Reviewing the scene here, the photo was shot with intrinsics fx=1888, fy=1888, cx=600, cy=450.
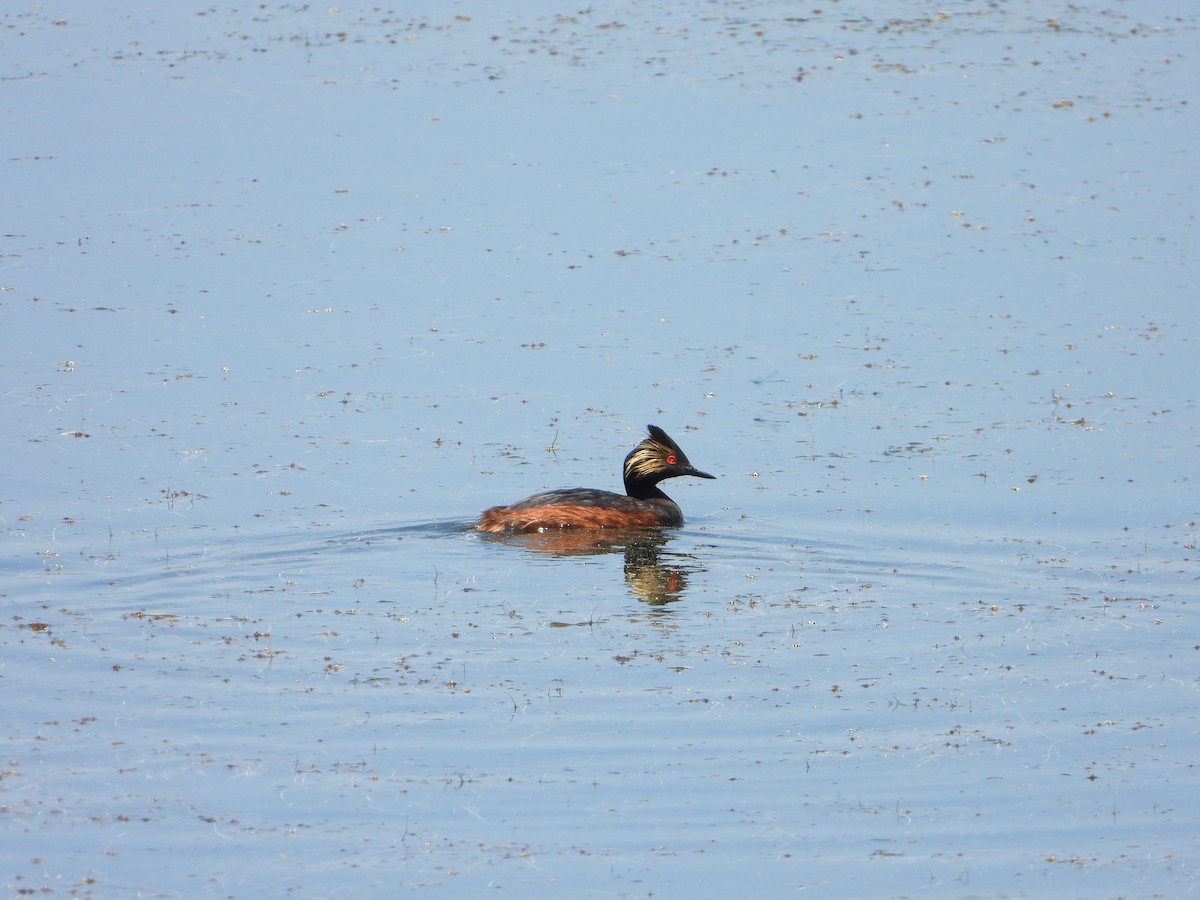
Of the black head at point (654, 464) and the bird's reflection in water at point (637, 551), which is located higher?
the black head at point (654, 464)

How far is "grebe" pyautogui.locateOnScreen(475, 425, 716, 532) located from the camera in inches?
619

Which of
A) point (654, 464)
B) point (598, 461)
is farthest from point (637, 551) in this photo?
point (598, 461)

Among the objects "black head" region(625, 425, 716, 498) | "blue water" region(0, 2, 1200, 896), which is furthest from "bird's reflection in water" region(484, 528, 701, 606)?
"black head" region(625, 425, 716, 498)

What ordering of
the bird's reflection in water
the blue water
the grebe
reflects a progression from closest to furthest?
the blue water < the bird's reflection in water < the grebe

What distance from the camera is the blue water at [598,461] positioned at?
32.0 feet

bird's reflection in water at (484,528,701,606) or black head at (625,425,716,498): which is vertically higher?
black head at (625,425,716,498)

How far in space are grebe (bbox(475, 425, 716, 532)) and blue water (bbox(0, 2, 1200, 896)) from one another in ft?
1.13

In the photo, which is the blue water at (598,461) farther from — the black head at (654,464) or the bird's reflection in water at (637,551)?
the black head at (654,464)

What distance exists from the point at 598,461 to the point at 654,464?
0.87 m

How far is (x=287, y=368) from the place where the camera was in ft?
63.5

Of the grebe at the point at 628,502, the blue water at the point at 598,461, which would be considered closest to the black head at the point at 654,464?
the grebe at the point at 628,502

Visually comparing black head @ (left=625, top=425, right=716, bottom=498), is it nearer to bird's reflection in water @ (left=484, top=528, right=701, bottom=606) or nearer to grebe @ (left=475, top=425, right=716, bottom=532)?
grebe @ (left=475, top=425, right=716, bottom=532)

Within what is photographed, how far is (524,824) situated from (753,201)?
58.4 ft

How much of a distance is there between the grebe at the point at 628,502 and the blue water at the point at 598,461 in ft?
1.13
